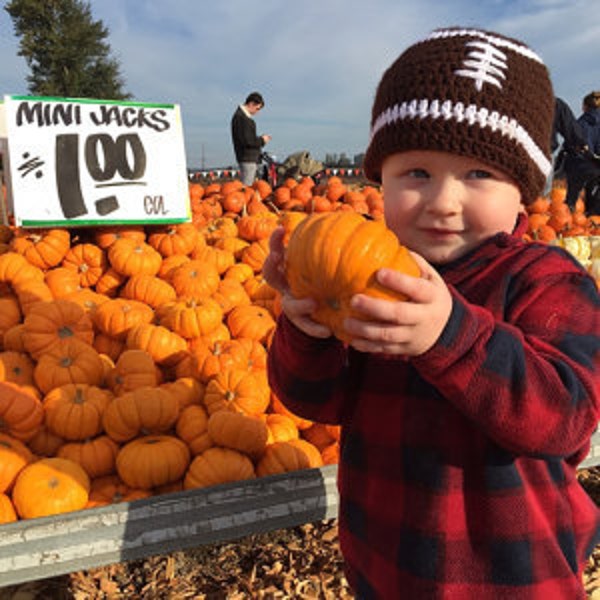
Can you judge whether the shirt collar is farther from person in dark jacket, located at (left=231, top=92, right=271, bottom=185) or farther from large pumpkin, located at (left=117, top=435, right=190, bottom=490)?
large pumpkin, located at (left=117, top=435, right=190, bottom=490)

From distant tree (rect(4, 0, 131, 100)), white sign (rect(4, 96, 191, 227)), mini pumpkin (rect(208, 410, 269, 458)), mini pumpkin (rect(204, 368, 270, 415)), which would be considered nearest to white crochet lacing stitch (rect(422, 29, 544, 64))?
mini pumpkin (rect(208, 410, 269, 458))

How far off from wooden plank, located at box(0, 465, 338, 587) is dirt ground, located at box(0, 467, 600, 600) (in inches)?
32.4

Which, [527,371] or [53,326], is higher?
[527,371]

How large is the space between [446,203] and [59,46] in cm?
4400

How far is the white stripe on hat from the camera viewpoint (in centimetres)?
118

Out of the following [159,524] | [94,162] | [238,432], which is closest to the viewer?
[159,524]

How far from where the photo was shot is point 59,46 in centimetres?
3784

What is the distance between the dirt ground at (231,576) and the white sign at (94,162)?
8.38ft

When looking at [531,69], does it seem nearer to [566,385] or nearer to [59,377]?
[566,385]

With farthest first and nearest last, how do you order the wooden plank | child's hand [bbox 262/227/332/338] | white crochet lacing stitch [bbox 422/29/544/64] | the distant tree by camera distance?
the distant tree
the wooden plank
white crochet lacing stitch [bbox 422/29/544/64]
child's hand [bbox 262/227/332/338]

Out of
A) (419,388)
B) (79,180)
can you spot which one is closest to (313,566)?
(419,388)

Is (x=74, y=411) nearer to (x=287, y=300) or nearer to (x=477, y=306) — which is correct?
(x=287, y=300)

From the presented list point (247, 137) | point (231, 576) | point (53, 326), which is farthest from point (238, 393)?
point (247, 137)

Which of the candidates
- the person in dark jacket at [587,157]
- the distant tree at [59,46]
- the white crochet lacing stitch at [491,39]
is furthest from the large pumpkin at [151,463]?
the distant tree at [59,46]
